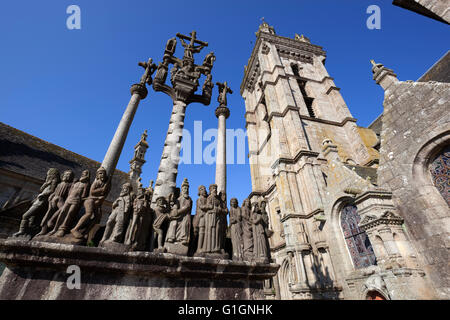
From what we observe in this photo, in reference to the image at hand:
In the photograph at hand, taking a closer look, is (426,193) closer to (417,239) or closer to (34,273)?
(417,239)

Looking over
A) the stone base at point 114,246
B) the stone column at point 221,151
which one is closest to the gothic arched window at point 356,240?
the stone column at point 221,151

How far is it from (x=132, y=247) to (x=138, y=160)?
2310 cm

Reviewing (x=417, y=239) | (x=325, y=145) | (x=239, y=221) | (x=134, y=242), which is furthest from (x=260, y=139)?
(x=134, y=242)

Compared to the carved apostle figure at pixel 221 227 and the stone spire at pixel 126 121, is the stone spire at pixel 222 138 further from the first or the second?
the stone spire at pixel 126 121

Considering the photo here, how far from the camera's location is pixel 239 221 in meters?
4.62

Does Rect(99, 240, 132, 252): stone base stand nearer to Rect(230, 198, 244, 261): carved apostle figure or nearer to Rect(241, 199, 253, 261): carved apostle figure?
Rect(230, 198, 244, 261): carved apostle figure

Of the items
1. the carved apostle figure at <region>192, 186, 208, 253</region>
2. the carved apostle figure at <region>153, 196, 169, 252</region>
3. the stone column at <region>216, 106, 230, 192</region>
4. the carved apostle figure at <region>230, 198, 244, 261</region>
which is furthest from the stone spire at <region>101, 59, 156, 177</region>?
the carved apostle figure at <region>230, 198, 244, 261</region>

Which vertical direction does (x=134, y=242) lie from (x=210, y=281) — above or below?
above

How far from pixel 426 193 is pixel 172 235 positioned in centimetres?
764

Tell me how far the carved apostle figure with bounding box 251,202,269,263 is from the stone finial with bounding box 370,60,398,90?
827 cm

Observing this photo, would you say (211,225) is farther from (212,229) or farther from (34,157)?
(34,157)

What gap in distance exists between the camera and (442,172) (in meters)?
6.27

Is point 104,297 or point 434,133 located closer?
point 104,297

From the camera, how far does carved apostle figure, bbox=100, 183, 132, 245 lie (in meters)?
3.45
